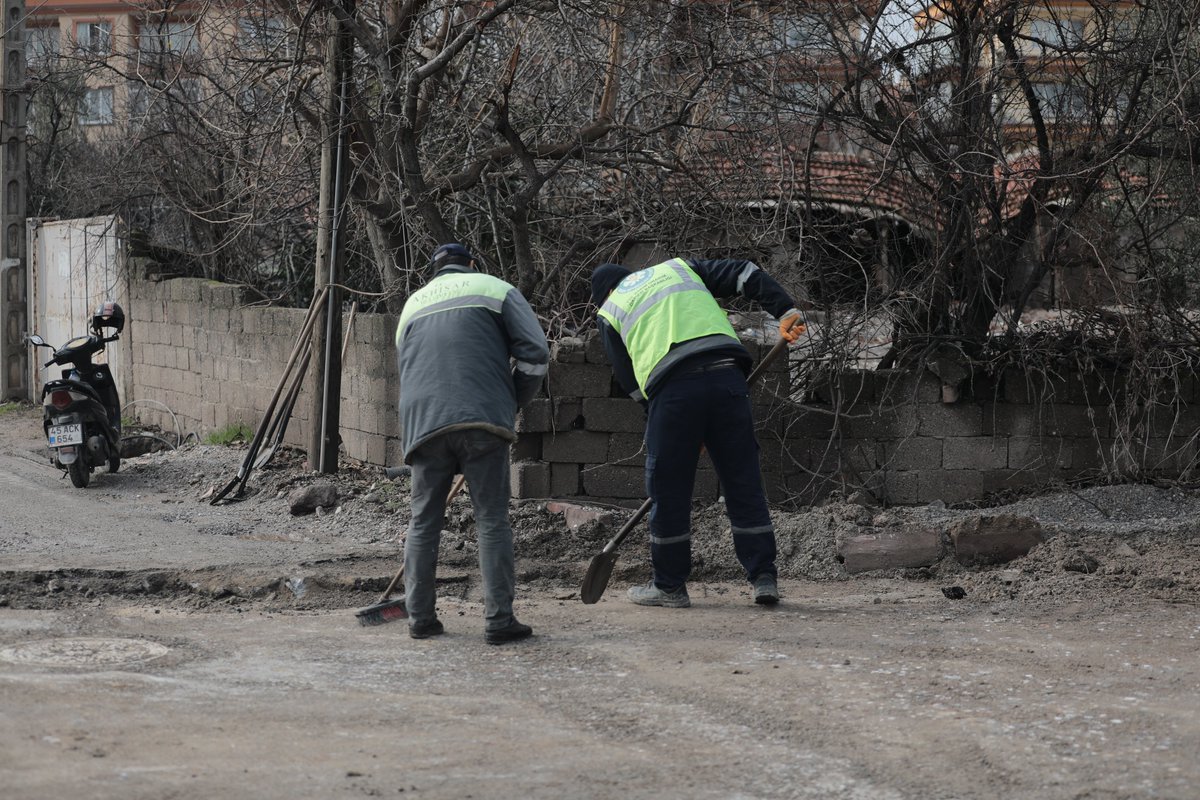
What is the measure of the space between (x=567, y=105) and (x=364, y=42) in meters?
1.57

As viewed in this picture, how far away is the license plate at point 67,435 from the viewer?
962cm

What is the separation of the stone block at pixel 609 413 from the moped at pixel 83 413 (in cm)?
394

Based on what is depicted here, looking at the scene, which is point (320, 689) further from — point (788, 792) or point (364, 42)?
point (364, 42)

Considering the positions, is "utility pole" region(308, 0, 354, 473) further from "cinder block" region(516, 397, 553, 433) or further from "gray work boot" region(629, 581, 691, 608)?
"gray work boot" region(629, 581, 691, 608)

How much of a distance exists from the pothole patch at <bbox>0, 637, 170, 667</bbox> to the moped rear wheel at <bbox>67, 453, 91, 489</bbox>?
478cm

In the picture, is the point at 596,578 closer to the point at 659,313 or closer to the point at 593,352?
the point at 659,313

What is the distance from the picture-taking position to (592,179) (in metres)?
9.77

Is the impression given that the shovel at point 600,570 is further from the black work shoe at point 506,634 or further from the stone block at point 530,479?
the stone block at point 530,479

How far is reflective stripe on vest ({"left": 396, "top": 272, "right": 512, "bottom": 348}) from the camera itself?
5605 mm

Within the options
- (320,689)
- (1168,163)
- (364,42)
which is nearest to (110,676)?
(320,689)

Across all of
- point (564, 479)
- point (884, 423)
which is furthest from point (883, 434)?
point (564, 479)

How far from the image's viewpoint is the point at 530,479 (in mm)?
8289

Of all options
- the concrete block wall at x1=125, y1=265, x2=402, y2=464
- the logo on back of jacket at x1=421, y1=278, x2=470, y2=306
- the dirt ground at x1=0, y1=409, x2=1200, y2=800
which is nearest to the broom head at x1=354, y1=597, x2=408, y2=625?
the dirt ground at x1=0, y1=409, x2=1200, y2=800

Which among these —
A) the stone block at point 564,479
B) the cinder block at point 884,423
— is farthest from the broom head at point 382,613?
the cinder block at point 884,423
